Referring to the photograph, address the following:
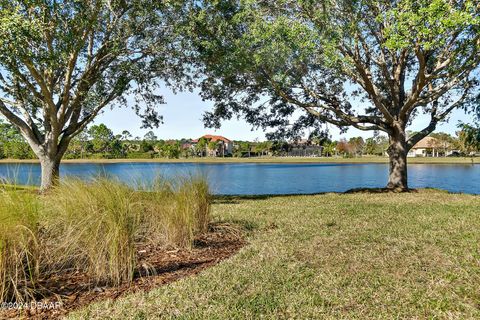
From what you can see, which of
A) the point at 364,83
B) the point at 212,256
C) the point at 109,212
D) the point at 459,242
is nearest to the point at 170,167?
the point at 212,256

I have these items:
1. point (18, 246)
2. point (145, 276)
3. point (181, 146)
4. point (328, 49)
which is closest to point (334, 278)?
point (145, 276)

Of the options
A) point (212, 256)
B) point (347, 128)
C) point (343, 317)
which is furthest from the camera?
point (347, 128)

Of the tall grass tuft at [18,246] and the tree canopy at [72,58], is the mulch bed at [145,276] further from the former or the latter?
the tree canopy at [72,58]

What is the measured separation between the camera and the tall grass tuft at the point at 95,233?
3168 millimetres

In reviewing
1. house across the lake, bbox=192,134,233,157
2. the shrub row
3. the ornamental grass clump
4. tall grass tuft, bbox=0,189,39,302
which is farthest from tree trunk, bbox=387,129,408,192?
house across the lake, bbox=192,134,233,157

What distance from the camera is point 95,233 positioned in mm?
3152

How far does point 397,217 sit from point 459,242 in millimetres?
1844

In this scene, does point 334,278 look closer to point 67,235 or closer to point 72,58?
point 67,235

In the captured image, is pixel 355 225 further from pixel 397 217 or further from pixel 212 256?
pixel 212 256

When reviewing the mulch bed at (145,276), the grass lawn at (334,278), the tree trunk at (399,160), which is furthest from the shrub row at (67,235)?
the tree trunk at (399,160)

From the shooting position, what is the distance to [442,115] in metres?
11.6

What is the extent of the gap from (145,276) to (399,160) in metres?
10.2

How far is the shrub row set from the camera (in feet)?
9.11

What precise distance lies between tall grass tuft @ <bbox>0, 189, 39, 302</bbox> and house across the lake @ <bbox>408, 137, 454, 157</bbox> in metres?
68.8
